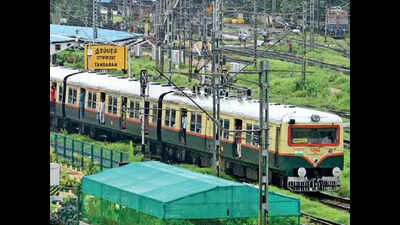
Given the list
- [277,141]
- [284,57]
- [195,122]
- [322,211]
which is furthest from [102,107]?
[284,57]

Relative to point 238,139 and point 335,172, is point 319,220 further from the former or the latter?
point 238,139

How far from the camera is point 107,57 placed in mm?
28438

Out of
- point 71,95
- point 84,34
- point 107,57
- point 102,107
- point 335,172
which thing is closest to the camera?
point 335,172

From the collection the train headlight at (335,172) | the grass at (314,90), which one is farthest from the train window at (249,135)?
the grass at (314,90)

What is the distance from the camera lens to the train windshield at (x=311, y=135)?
59.6ft

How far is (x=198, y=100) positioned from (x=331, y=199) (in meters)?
3.33

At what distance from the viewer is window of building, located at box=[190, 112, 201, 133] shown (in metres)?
20.3

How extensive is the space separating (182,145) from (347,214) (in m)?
4.52

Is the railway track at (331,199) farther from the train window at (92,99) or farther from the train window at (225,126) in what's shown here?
the train window at (92,99)

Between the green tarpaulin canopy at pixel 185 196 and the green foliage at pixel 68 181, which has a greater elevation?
the green tarpaulin canopy at pixel 185 196

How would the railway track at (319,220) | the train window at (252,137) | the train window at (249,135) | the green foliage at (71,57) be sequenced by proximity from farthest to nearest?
the green foliage at (71,57) → the train window at (249,135) → the train window at (252,137) → the railway track at (319,220)

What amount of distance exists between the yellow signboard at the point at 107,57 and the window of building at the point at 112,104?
4109mm

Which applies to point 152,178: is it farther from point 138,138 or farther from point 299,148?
point 138,138
